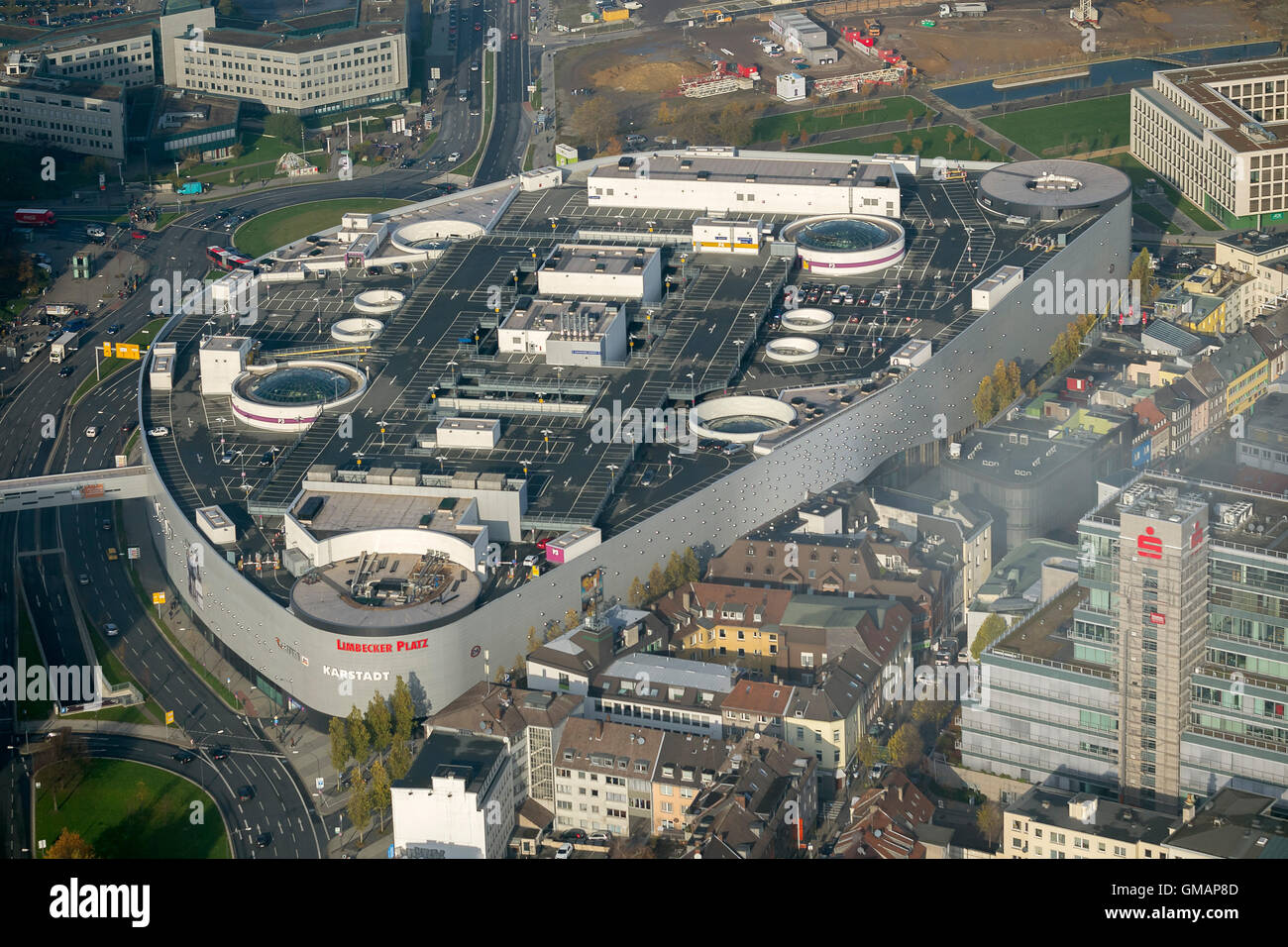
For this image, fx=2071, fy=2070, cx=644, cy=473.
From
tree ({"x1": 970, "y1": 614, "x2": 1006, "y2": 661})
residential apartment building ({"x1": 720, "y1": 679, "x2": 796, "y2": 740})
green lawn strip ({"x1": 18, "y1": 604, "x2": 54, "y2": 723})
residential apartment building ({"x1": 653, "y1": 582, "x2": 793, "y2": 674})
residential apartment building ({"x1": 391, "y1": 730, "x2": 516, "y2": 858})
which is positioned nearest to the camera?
residential apartment building ({"x1": 391, "y1": 730, "x2": 516, "y2": 858})

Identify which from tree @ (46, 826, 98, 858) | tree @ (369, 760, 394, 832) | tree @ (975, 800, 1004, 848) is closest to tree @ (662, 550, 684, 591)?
tree @ (369, 760, 394, 832)

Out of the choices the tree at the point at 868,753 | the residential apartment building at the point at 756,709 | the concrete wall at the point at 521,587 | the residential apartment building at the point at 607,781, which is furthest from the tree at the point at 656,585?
the tree at the point at 868,753

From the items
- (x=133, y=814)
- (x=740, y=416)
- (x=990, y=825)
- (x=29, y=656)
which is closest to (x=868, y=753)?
(x=990, y=825)

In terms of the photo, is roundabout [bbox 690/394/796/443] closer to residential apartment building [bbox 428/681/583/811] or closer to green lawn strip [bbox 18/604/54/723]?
residential apartment building [bbox 428/681/583/811]

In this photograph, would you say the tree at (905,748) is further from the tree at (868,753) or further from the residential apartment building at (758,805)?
the residential apartment building at (758,805)

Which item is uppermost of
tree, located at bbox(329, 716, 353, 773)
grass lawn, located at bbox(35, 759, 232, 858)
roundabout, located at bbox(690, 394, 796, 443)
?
roundabout, located at bbox(690, 394, 796, 443)
